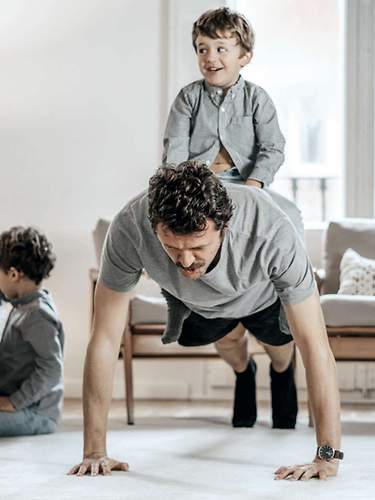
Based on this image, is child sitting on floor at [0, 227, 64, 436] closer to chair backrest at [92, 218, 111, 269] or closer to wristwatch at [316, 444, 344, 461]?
chair backrest at [92, 218, 111, 269]

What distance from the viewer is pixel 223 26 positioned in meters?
3.57

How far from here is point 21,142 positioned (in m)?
5.61

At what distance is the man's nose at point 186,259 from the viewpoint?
2746mm

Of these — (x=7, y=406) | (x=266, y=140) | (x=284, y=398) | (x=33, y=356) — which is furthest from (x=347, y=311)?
(x=7, y=406)

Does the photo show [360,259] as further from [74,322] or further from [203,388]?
[74,322]

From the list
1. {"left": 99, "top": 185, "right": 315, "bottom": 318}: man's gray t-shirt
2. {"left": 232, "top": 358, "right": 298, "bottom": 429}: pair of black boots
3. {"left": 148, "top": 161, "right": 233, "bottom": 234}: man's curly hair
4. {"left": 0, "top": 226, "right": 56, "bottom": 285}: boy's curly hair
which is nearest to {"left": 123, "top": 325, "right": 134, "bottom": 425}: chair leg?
{"left": 232, "top": 358, "right": 298, "bottom": 429}: pair of black boots

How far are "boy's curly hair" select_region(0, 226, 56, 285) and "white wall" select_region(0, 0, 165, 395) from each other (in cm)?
140

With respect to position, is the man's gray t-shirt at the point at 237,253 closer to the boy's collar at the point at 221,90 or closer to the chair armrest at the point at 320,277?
the boy's collar at the point at 221,90

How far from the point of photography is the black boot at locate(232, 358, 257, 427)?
430cm

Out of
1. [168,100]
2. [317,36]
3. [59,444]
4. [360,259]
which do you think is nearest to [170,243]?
[59,444]

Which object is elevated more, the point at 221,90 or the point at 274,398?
the point at 221,90

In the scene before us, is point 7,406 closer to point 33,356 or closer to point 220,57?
point 33,356

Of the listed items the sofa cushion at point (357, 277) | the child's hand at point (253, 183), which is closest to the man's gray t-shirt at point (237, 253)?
the child's hand at point (253, 183)

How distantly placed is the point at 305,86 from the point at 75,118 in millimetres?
1128
